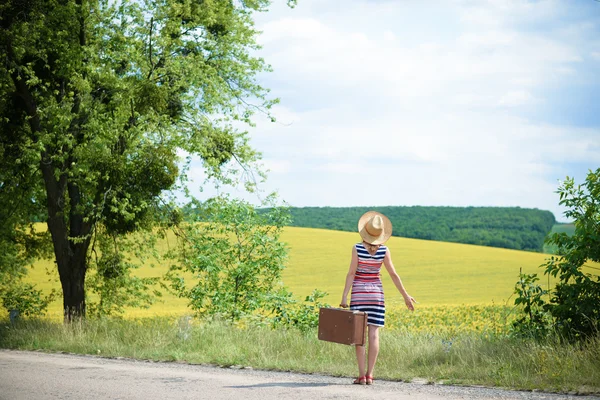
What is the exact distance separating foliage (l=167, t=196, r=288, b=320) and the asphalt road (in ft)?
20.5

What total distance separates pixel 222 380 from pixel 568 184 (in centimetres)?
687

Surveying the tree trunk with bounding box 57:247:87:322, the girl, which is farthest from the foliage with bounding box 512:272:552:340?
the tree trunk with bounding box 57:247:87:322

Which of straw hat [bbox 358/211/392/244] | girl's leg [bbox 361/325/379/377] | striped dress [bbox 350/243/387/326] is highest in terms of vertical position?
straw hat [bbox 358/211/392/244]

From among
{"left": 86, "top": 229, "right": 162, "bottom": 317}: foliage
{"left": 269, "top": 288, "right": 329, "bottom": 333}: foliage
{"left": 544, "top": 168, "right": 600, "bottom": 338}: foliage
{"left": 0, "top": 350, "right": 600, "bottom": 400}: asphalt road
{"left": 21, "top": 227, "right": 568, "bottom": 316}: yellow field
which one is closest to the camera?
{"left": 0, "top": 350, "right": 600, "bottom": 400}: asphalt road

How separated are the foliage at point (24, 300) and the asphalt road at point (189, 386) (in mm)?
12660

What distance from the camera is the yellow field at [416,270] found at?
32.5 meters

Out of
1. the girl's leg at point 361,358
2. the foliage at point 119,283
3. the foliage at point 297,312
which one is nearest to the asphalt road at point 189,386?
the girl's leg at point 361,358

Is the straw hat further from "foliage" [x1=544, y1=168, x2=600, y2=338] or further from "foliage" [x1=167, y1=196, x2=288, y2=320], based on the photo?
"foliage" [x1=167, y1=196, x2=288, y2=320]

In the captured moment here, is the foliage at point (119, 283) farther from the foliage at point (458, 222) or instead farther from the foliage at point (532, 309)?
the foliage at point (458, 222)

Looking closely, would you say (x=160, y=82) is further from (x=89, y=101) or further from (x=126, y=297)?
(x=126, y=297)

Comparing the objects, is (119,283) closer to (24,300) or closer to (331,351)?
A: (24,300)

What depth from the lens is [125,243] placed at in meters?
21.7

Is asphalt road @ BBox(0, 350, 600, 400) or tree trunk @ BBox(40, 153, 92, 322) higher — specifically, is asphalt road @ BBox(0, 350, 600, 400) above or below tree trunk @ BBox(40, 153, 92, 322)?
below

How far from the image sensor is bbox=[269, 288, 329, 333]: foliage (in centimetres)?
1415
